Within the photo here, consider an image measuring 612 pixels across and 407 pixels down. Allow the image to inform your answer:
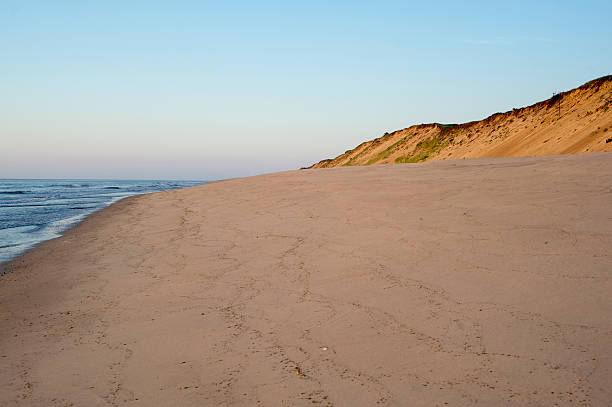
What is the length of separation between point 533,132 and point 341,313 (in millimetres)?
23396

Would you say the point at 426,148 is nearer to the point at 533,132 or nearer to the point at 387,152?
the point at 387,152

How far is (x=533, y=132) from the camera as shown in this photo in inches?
893

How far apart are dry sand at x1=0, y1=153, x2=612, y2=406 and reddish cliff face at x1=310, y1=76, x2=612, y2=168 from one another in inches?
530

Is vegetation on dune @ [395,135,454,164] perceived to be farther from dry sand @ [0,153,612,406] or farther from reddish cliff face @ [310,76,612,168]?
dry sand @ [0,153,612,406]

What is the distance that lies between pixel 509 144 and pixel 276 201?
18785 mm

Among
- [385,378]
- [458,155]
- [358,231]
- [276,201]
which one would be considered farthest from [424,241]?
[458,155]

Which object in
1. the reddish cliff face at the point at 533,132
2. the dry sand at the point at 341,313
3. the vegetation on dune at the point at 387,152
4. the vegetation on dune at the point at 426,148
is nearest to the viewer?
the dry sand at the point at 341,313

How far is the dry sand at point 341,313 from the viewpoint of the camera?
2.13m

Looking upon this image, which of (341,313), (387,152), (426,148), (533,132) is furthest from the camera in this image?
(387,152)

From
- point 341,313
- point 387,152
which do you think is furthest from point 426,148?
point 341,313

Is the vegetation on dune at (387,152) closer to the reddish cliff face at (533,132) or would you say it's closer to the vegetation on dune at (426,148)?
the reddish cliff face at (533,132)

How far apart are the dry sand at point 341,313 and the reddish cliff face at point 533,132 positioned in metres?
13.5

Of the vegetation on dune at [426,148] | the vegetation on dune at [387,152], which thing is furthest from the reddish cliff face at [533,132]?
the vegetation on dune at [387,152]

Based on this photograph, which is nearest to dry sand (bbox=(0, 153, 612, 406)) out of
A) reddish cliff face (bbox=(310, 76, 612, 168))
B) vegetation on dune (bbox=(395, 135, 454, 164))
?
reddish cliff face (bbox=(310, 76, 612, 168))
